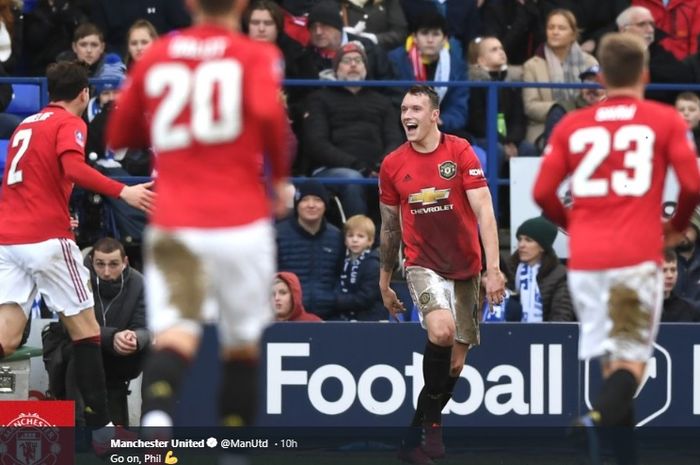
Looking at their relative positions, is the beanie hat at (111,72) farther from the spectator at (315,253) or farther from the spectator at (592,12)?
the spectator at (592,12)

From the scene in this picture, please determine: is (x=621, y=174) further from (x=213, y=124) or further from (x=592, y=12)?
(x=592, y=12)

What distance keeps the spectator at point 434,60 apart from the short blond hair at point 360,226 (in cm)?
156

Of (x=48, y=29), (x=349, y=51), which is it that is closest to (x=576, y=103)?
(x=349, y=51)

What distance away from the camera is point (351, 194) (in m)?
15.3

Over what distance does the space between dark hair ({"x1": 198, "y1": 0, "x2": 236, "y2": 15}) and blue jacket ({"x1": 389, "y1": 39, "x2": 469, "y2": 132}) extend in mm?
7660

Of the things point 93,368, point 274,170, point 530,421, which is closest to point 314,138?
point 530,421

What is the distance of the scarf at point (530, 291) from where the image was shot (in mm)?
14328

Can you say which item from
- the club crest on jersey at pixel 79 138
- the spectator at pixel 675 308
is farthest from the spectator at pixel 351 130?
the club crest on jersey at pixel 79 138

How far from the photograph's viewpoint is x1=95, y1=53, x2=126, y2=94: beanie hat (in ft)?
48.3

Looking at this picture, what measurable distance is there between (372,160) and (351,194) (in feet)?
1.14

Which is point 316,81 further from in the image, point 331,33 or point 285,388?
point 285,388

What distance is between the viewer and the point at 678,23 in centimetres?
1691

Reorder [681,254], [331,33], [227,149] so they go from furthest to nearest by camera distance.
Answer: [331,33] → [681,254] → [227,149]

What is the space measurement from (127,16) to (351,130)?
240 cm
